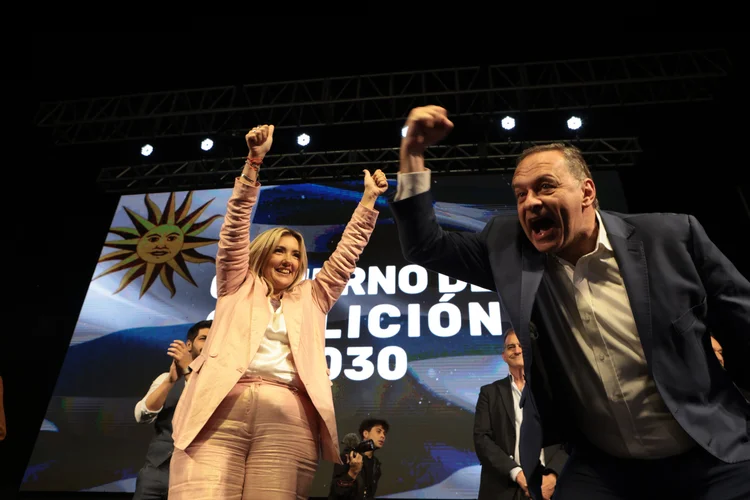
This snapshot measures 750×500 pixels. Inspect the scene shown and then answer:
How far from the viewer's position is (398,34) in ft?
19.5

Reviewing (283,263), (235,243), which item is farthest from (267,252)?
(235,243)

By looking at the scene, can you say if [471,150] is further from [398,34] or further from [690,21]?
[690,21]

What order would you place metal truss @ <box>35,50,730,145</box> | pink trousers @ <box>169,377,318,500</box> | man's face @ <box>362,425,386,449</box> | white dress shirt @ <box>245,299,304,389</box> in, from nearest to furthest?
pink trousers @ <box>169,377,318,500</box> → white dress shirt @ <box>245,299,304,389</box> → man's face @ <box>362,425,386,449</box> → metal truss @ <box>35,50,730,145</box>

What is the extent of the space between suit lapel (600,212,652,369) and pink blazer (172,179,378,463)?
1.15 m

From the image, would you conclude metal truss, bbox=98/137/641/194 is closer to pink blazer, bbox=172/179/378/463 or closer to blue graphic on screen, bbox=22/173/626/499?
blue graphic on screen, bbox=22/173/626/499

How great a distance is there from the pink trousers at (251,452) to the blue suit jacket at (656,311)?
2.73 ft

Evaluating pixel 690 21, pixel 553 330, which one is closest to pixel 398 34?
pixel 690 21

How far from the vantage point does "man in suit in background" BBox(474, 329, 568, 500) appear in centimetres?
400

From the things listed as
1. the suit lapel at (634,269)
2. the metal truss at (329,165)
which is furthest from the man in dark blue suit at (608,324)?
the metal truss at (329,165)

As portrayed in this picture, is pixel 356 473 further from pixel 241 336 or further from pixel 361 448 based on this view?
pixel 241 336

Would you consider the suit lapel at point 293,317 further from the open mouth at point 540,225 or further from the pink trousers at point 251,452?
the open mouth at point 540,225

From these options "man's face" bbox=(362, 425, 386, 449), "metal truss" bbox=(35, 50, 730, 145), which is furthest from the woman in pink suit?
"metal truss" bbox=(35, 50, 730, 145)

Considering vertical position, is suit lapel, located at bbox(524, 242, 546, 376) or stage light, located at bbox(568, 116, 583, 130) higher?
stage light, located at bbox(568, 116, 583, 130)

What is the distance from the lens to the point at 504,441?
423 centimetres
